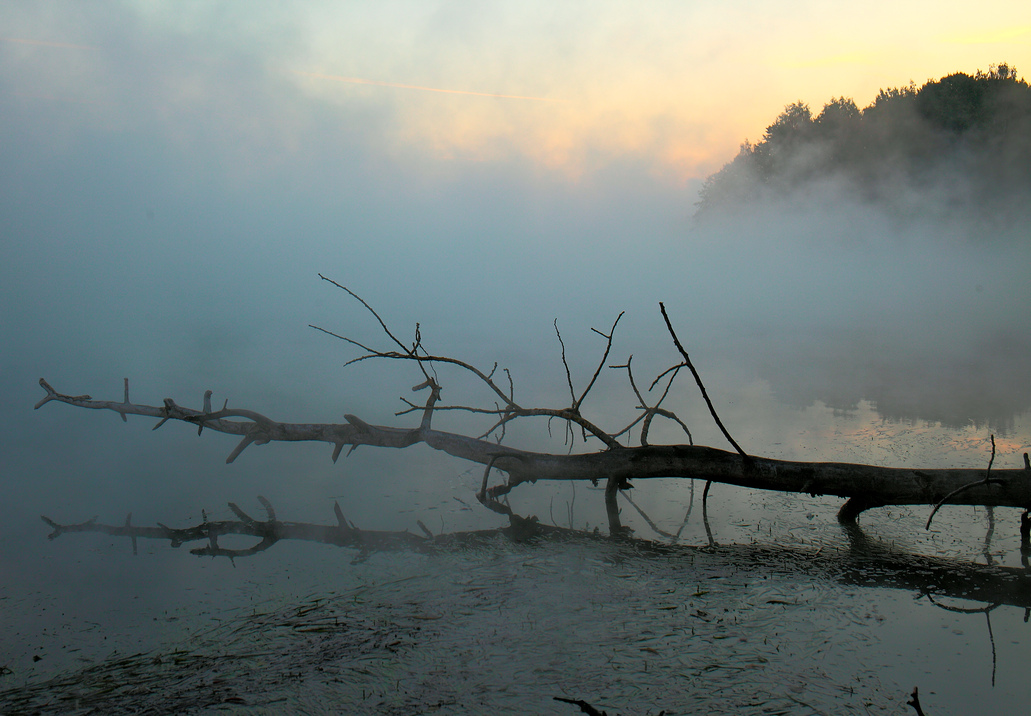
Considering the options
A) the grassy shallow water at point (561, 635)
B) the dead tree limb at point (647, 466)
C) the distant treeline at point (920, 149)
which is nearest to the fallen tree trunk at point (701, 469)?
the dead tree limb at point (647, 466)

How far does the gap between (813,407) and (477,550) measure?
551 centimetres

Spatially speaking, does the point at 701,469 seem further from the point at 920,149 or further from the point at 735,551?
the point at 920,149

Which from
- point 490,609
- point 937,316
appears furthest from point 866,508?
point 937,316

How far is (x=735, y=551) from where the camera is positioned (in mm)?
4645

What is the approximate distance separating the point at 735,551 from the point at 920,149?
27954 millimetres

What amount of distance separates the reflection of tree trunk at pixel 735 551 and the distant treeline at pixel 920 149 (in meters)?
26.0

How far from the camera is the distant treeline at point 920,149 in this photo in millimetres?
25141

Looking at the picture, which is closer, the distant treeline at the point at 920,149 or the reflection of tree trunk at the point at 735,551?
the reflection of tree trunk at the point at 735,551

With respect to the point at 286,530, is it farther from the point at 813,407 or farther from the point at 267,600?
the point at 813,407

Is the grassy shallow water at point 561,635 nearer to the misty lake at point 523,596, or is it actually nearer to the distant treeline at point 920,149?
the misty lake at point 523,596

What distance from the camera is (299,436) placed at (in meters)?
6.01

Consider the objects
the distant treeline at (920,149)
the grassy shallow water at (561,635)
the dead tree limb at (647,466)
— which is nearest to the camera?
the grassy shallow water at (561,635)

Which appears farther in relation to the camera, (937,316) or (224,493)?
(937,316)

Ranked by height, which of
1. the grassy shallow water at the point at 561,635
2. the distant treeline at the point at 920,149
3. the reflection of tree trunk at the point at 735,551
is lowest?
the grassy shallow water at the point at 561,635
